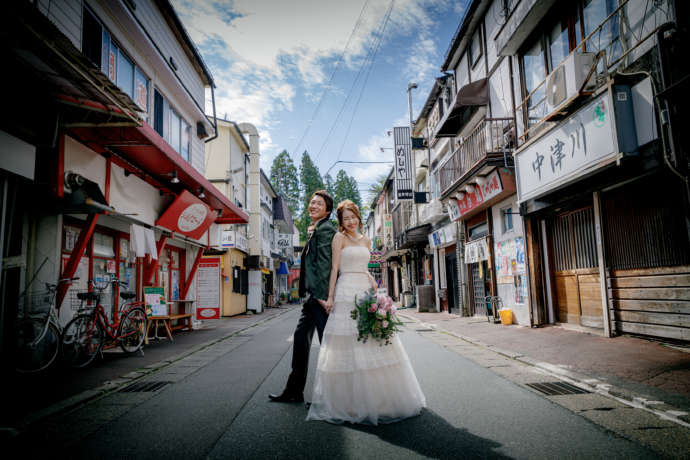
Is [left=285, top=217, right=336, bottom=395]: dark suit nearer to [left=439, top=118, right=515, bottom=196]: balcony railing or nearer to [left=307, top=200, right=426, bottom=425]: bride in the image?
[left=307, top=200, right=426, bottom=425]: bride

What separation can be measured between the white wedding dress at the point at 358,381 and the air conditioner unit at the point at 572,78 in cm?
646

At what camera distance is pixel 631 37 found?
22.4 ft

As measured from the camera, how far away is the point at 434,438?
9.93 ft

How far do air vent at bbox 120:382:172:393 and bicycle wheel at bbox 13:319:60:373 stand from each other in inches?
58.2

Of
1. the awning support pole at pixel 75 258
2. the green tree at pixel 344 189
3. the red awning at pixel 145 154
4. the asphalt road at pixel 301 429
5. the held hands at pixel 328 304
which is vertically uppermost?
the green tree at pixel 344 189

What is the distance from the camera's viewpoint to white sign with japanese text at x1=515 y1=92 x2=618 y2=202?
6898 mm

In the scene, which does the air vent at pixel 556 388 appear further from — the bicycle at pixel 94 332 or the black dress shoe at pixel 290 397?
the bicycle at pixel 94 332

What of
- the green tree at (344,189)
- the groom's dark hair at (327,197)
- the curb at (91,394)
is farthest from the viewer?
the green tree at (344,189)

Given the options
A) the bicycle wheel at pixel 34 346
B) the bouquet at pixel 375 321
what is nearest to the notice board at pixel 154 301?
the bicycle wheel at pixel 34 346

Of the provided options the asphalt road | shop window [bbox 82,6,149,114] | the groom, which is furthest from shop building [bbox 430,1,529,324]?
shop window [bbox 82,6,149,114]

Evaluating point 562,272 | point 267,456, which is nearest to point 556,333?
point 562,272

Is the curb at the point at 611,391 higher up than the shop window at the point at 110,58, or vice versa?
the shop window at the point at 110,58

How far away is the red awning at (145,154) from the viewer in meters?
6.80

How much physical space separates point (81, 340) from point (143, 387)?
207 cm
